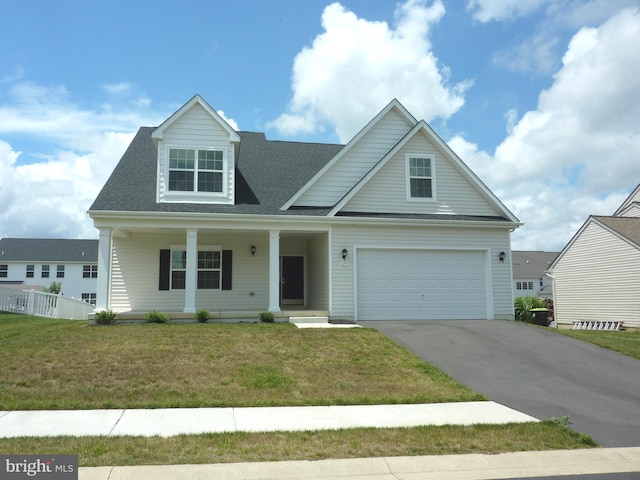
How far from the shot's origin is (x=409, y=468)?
580cm

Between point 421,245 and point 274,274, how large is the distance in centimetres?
502

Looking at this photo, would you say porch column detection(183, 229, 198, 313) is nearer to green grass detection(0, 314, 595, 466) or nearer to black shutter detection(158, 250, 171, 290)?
green grass detection(0, 314, 595, 466)

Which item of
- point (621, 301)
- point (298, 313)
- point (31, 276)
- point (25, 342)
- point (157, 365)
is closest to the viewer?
point (157, 365)

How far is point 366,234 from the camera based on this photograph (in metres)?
16.9

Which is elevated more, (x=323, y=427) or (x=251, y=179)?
(x=251, y=179)

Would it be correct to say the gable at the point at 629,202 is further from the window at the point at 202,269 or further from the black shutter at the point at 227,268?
the window at the point at 202,269

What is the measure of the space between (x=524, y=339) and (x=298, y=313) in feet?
21.5

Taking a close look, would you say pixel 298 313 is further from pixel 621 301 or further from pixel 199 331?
pixel 621 301

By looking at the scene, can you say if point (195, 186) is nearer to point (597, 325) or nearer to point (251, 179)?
point (251, 179)

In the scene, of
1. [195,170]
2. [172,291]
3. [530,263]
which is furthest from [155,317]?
[530,263]

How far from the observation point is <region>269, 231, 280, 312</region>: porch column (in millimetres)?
16250

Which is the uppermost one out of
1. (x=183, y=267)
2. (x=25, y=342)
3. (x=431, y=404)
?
(x=183, y=267)

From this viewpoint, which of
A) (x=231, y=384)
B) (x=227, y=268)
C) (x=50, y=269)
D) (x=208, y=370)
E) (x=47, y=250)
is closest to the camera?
(x=231, y=384)

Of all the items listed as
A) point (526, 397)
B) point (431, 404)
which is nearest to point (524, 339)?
point (526, 397)
